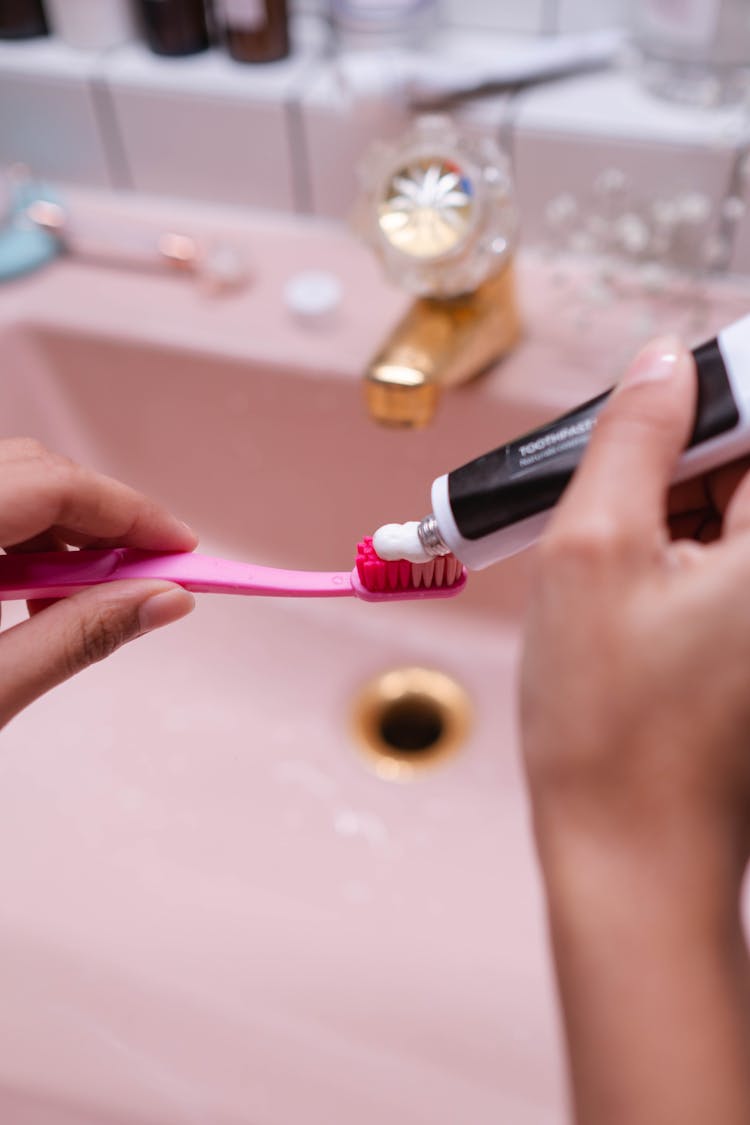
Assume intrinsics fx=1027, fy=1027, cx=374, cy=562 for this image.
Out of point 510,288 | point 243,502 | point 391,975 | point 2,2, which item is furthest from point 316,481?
point 2,2

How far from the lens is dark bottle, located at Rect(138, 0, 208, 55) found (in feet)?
2.10

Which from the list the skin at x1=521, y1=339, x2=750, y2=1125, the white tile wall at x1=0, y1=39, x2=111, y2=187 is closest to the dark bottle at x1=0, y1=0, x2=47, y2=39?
the white tile wall at x1=0, y1=39, x2=111, y2=187

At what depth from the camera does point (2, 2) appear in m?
0.68

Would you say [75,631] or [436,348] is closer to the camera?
[75,631]

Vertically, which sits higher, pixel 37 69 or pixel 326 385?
pixel 37 69

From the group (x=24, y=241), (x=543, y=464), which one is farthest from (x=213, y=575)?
(x=24, y=241)

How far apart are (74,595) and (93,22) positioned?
1.53 feet

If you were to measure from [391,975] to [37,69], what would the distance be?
591 mm

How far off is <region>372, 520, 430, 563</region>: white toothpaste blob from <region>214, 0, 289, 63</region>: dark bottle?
0.43m

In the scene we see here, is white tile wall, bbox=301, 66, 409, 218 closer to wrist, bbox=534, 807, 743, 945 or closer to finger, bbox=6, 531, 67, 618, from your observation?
finger, bbox=6, 531, 67, 618

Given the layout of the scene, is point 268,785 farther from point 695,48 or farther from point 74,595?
point 695,48

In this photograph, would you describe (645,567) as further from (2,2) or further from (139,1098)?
(2,2)

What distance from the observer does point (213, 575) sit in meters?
0.38

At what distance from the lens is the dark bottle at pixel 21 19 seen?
26.6 inches
